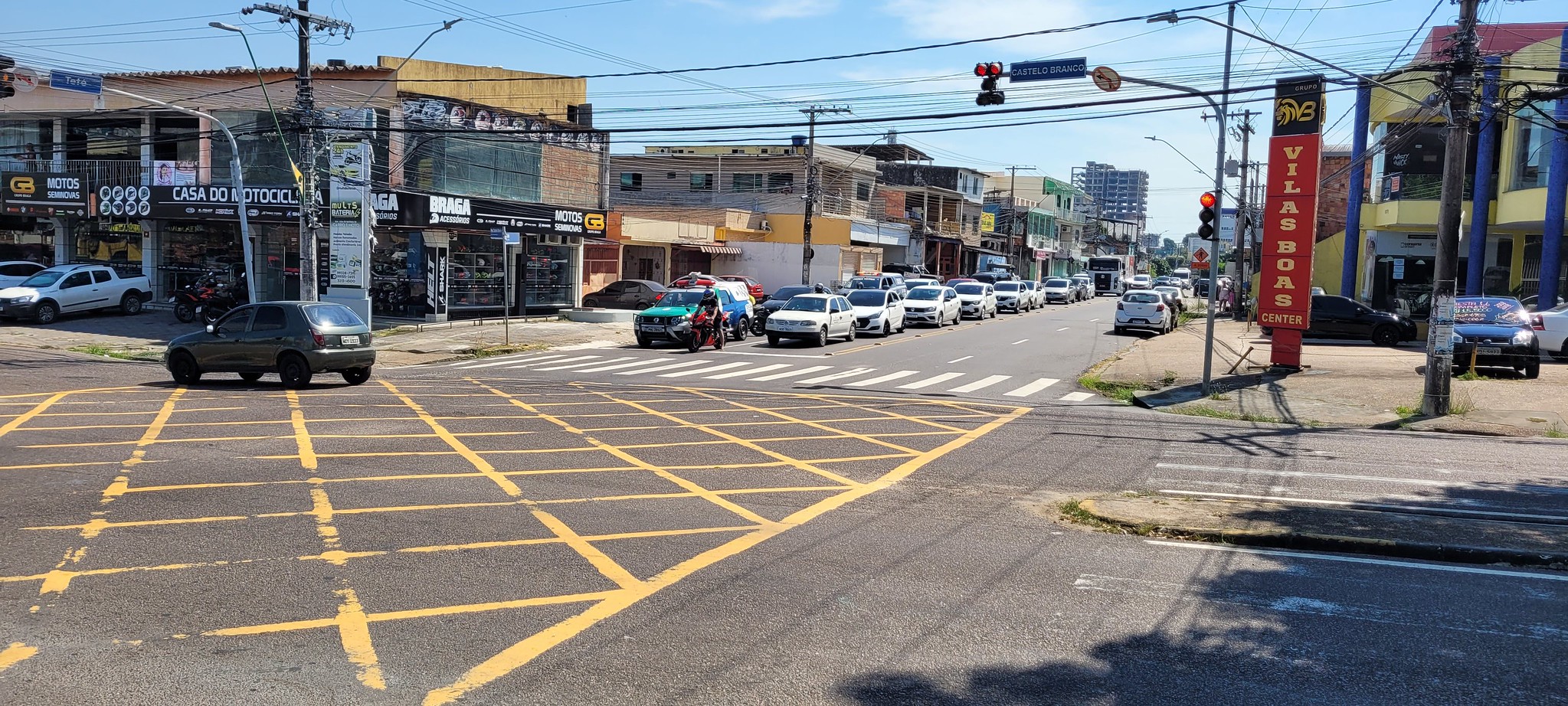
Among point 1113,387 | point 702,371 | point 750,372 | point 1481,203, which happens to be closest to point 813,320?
point 750,372

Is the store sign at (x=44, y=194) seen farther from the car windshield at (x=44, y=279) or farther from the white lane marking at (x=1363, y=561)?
the white lane marking at (x=1363, y=561)

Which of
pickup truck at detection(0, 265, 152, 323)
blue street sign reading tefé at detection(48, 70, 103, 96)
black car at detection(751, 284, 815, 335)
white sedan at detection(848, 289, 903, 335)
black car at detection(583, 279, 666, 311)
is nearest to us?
blue street sign reading tefé at detection(48, 70, 103, 96)

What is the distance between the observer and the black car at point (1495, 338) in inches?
892

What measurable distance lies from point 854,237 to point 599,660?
59151mm

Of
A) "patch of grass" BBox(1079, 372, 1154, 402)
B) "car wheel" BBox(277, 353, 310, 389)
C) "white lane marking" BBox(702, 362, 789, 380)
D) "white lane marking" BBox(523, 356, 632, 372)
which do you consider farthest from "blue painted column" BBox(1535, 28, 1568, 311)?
"car wheel" BBox(277, 353, 310, 389)

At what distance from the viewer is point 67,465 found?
11.4 metres

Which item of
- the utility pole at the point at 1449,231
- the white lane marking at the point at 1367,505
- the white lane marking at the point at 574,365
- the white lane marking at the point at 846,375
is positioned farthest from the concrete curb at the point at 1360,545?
the white lane marking at the point at 574,365

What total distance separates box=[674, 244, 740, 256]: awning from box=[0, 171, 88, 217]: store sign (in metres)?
23.6

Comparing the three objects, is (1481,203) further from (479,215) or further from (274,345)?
(274,345)

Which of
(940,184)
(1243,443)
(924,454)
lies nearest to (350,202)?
(924,454)

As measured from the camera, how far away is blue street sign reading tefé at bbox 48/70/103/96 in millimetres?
26000

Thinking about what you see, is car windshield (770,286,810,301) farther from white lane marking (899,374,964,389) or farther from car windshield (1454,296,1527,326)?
car windshield (1454,296,1527,326)

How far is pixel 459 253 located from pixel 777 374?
1755 centimetres

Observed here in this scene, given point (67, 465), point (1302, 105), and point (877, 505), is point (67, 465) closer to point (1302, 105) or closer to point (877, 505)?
point (877, 505)
